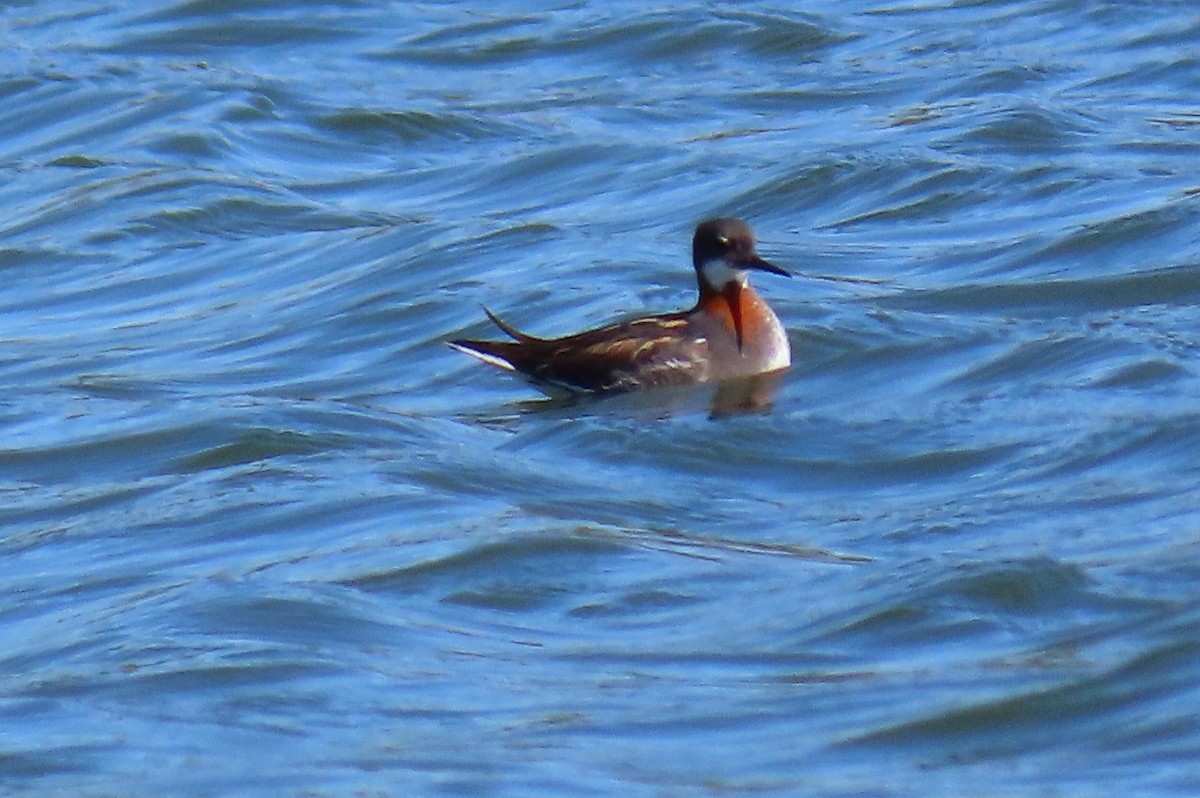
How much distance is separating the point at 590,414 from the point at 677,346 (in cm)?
86

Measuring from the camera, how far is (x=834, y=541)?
9117 mm

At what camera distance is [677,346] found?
490 inches

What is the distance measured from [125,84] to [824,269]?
7.29 meters

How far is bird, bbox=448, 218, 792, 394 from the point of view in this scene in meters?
12.2

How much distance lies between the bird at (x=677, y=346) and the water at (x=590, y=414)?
0.21 meters

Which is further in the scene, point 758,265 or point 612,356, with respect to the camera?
point 758,265

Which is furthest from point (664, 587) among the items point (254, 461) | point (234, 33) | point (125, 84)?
point (234, 33)

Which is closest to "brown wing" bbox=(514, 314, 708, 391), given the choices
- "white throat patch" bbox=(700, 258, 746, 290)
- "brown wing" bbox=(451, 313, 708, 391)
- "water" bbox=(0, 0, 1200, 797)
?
"brown wing" bbox=(451, 313, 708, 391)

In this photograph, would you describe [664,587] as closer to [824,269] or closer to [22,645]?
[22,645]

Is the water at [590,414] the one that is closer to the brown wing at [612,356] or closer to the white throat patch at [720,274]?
the brown wing at [612,356]

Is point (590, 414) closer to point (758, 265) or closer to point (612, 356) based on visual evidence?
point (612, 356)

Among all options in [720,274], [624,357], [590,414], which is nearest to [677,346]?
[624,357]

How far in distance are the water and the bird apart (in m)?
0.21

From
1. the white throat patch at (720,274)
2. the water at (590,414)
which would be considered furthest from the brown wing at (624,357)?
the white throat patch at (720,274)
